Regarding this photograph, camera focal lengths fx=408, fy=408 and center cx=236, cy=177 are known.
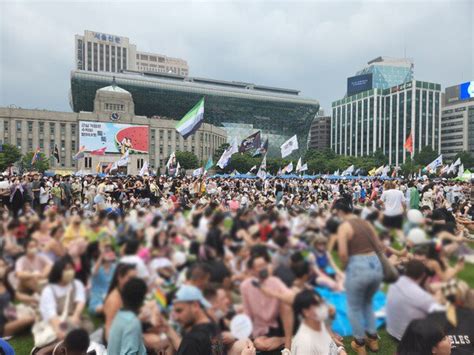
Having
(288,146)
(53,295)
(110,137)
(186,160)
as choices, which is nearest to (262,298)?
(53,295)

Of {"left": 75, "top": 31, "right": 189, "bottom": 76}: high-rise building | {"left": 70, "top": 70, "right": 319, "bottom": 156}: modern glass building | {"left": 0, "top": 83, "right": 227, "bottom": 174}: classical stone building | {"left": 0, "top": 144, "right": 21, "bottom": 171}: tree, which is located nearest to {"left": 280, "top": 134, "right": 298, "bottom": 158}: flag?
{"left": 0, "top": 83, "right": 227, "bottom": 174}: classical stone building

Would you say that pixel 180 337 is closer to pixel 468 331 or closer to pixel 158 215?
pixel 158 215

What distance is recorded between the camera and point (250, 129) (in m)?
121

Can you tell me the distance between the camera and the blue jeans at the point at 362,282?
2.25 m

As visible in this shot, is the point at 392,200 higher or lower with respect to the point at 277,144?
lower

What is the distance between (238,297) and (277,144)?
132m

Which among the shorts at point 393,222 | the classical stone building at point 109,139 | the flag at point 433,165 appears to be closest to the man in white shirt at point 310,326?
the shorts at point 393,222

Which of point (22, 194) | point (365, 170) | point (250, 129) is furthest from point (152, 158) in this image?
point (22, 194)

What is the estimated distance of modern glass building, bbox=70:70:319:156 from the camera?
107688mm

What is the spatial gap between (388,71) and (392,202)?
17114 cm

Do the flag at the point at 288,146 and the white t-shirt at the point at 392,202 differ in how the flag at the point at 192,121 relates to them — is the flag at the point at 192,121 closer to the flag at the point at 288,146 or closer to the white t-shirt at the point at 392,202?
the white t-shirt at the point at 392,202

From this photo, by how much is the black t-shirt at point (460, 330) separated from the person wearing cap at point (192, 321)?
48.9 inches

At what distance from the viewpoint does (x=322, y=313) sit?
2.36m

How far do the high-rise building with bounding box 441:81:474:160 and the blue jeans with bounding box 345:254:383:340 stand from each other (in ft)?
206
